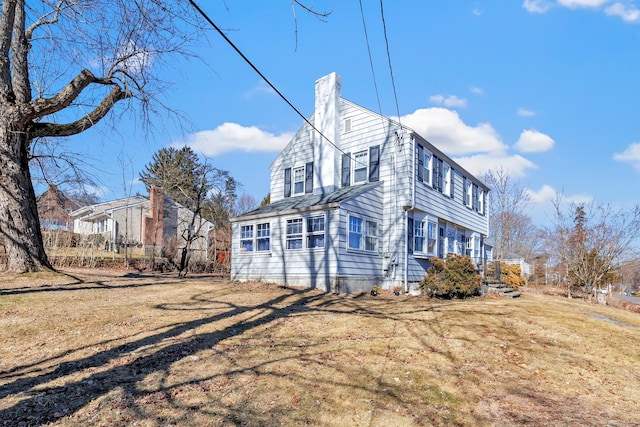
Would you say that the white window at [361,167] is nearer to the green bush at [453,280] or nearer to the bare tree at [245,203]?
the green bush at [453,280]

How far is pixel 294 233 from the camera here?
1627cm

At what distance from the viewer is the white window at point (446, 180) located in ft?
67.5

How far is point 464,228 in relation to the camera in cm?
2305

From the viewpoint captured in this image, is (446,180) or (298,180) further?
(446,180)

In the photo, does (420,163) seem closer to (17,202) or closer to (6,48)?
(17,202)

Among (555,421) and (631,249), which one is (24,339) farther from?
(631,249)

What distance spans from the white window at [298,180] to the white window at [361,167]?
2.79m

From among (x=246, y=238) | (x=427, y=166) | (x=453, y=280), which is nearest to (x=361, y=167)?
(x=427, y=166)

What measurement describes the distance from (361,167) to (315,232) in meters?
4.43

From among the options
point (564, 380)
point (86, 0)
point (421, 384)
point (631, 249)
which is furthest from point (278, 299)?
point (631, 249)

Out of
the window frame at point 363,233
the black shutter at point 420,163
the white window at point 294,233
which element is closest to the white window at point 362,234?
the window frame at point 363,233

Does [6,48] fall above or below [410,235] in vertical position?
above

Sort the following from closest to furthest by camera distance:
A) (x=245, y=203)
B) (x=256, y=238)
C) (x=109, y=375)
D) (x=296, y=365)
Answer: (x=109, y=375), (x=296, y=365), (x=256, y=238), (x=245, y=203)

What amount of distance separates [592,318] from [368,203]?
8.35m
